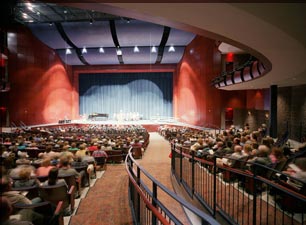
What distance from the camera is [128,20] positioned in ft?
62.2

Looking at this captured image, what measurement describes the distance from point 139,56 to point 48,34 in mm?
8827

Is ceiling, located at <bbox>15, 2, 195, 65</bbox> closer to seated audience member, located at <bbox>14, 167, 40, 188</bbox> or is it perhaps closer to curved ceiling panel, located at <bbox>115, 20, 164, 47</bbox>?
curved ceiling panel, located at <bbox>115, 20, 164, 47</bbox>

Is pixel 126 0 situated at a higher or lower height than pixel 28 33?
Answer: lower

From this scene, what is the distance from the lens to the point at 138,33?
20938mm

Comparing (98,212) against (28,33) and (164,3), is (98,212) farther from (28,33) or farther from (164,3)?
(28,33)

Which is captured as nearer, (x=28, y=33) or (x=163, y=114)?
(x=28, y=33)

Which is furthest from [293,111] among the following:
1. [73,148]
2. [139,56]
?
[139,56]

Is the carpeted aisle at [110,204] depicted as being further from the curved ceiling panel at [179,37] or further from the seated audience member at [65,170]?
the curved ceiling panel at [179,37]

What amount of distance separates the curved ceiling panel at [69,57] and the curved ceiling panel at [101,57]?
42.6 inches

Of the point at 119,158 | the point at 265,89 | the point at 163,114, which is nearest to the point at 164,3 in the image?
the point at 119,158

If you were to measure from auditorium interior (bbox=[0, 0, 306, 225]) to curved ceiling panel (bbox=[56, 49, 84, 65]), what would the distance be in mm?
179

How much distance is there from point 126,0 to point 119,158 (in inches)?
292

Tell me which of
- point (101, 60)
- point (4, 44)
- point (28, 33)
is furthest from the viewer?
point (101, 60)

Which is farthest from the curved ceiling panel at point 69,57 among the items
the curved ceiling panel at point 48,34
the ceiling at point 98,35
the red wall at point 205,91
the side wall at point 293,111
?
the side wall at point 293,111
